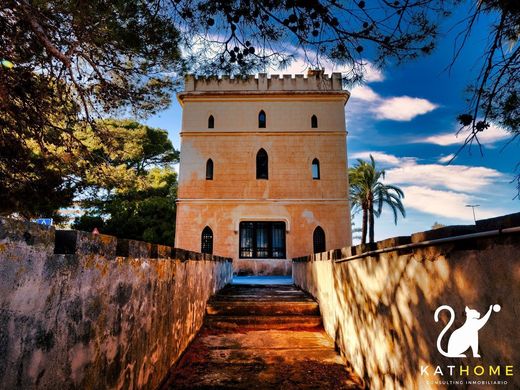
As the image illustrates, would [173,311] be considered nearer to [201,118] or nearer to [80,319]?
[80,319]

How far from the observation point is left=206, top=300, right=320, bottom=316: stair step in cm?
552

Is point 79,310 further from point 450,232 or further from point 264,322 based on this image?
point 264,322

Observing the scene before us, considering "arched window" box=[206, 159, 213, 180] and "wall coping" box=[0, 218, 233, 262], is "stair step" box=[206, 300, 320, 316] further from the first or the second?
"arched window" box=[206, 159, 213, 180]

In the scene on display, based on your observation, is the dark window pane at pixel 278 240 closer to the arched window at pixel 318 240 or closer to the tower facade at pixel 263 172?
the tower facade at pixel 263 172

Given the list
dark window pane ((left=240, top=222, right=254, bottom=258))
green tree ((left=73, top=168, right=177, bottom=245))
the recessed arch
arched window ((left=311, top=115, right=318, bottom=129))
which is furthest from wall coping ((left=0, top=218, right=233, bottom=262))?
green tree ((left=73, top=168, right=177, bottom=245))

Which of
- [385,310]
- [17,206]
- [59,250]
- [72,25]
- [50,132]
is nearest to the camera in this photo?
[59,250]

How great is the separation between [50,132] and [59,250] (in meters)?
6.09

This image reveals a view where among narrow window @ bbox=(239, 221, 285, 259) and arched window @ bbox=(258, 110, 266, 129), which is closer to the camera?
narrow window @ bbox=(239, 221, 285, 259)

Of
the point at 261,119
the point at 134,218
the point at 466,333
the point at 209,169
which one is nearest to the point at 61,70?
the point at 466,333

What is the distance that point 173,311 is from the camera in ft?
10.7

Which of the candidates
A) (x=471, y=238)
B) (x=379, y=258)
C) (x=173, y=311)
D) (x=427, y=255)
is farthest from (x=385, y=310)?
(x=173, y=311)

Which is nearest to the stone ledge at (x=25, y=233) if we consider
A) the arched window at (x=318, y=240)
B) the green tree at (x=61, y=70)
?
the green tree at (x=61, y=70)

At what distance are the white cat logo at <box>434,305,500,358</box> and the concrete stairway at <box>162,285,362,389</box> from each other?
5.42 ft

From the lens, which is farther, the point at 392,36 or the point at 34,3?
the point at 34,3
